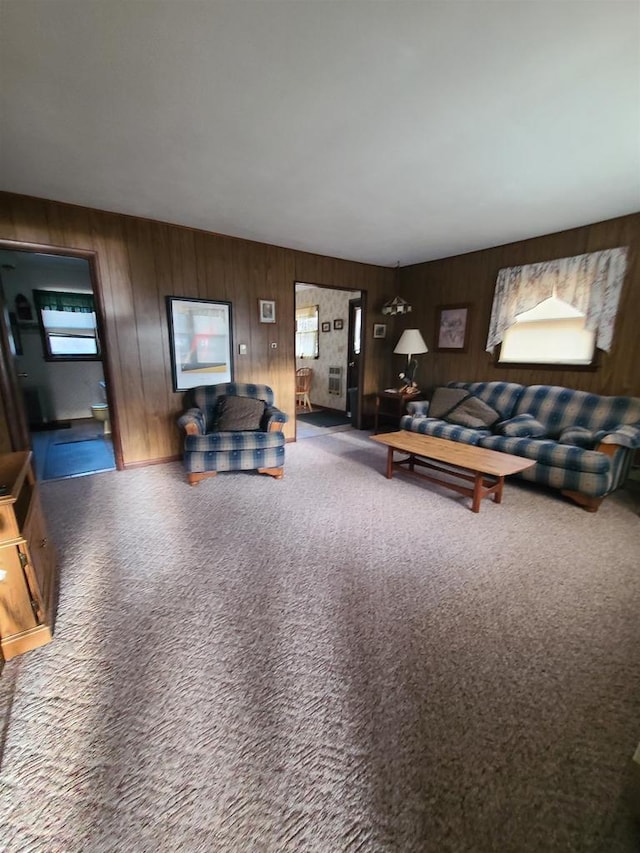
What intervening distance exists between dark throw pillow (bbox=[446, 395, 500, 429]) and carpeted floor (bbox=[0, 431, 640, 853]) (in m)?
1.53

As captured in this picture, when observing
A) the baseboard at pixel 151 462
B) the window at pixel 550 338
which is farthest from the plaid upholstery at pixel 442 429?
the baseboard at pixel 151 462

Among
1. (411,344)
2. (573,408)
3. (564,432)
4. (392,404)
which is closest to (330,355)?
(392,404)

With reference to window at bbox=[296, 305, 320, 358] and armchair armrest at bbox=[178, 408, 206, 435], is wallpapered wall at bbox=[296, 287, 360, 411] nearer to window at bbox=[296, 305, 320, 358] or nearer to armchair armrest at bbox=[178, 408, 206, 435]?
window at bbox=[296, 305, 320, 358]

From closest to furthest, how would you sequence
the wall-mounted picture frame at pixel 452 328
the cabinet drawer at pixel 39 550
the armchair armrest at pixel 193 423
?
1. the cabinet drawer at pixel 39 550
2. the armchair armrest at pixel 193 423
3. the wall-mounted picture frame at pixel 452 328

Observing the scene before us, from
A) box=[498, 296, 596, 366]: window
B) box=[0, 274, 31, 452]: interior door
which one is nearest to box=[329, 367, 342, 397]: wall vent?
box=[498, 296, 596, 366]: window

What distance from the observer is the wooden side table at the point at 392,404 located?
4.69 metres

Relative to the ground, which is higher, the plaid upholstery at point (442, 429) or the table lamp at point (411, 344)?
the table lamp at point (411, 344)

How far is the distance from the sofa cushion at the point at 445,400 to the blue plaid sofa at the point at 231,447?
1955mm

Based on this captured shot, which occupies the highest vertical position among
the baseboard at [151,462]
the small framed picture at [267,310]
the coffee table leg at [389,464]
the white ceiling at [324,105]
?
the white ceiling at [324,105]

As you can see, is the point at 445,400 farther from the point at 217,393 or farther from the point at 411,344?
the point at 217,393

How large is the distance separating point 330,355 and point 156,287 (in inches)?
141

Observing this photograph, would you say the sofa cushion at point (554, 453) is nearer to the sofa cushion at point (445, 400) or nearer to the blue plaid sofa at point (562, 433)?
the blue plaid sofa at point (562, 433)

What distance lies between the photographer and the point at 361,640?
4.89 ft

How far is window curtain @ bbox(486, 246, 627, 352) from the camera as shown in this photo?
3227 millimetres
